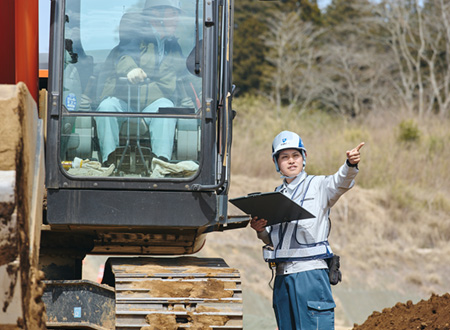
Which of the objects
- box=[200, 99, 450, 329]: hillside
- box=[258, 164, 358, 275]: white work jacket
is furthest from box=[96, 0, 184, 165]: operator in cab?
box=[200, 99, 450, 329]: hillside

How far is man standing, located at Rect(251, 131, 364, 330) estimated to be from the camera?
4949 millimetres

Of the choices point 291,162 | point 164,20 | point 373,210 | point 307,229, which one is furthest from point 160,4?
point 373,210

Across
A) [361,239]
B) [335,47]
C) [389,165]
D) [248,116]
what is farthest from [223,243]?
[335,47]

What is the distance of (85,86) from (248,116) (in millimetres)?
20395

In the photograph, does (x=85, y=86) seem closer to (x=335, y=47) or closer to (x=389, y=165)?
(x=389, y=165)

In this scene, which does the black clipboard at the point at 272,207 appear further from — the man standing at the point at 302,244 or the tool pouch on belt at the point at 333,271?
the tool pouch on belt at the point at 333,271

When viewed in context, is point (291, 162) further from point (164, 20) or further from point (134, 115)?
point (164, 20)

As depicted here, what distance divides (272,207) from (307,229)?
0.98ft

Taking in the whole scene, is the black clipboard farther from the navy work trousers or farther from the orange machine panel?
the orange machine panel

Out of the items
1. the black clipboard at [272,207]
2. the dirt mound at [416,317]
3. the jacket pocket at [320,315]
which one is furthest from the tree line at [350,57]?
the jacket pocket at [320,315]

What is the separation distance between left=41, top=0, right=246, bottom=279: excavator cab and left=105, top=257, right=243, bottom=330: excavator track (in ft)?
0.95

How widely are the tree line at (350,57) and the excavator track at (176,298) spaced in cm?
2205

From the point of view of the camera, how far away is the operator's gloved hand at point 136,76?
15.2ft

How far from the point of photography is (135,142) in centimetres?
462
